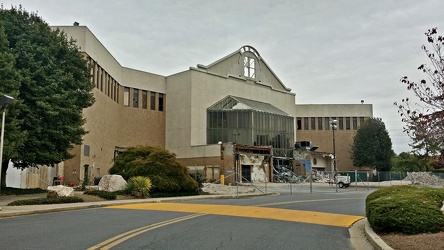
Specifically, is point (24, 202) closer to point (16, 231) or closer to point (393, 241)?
point (16, 231)

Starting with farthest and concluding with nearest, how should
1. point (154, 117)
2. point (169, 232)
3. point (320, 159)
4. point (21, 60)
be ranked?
point (320, 159) → point (154, 117) → point (21, 60) → point (169, 232)

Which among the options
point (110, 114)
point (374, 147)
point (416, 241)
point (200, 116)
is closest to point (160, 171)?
point (416, 241)

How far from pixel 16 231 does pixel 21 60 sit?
52.7ft

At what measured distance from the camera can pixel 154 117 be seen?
55156 mm

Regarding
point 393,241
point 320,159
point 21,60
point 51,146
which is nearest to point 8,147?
point 51,146

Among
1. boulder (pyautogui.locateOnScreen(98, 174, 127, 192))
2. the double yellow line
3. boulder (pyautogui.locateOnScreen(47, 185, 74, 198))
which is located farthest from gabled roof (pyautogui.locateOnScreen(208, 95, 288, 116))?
the double yellow line

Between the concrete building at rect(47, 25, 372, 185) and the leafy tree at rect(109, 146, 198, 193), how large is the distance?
47.1 ft

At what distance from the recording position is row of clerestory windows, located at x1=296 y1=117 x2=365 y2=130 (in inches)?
3024

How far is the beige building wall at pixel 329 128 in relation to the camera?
75.9m

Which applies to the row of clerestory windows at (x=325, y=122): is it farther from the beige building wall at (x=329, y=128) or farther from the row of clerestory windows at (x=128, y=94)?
the row of clerestory windows at (x=128, y=94)

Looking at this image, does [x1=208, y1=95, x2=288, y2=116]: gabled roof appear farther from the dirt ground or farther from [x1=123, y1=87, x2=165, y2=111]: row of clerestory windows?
the dirt ground

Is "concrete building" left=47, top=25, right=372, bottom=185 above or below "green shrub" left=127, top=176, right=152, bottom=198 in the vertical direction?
above

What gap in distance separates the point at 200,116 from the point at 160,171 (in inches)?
1057

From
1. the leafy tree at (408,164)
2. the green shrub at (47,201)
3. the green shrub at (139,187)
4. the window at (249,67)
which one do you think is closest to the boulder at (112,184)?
the green shrub at (139,187)
